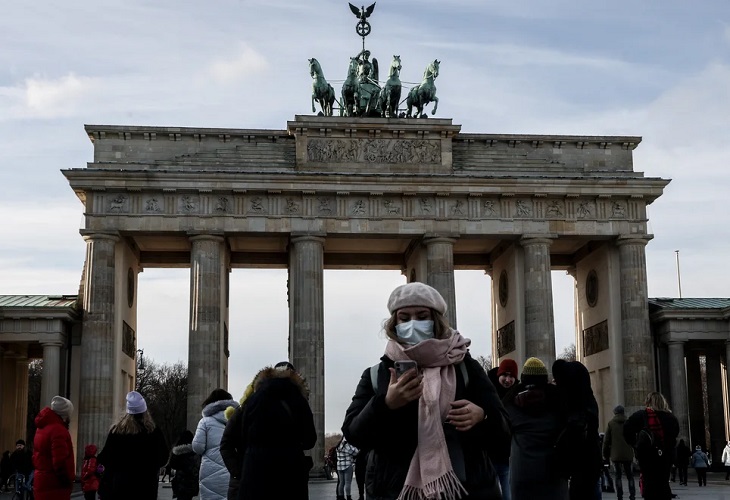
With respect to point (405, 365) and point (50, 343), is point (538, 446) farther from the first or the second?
point (50, 343)

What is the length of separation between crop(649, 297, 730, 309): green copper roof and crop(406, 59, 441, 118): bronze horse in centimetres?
1254

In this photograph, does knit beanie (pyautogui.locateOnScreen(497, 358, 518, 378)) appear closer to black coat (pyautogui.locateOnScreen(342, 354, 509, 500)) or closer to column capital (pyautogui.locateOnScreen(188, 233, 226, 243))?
black coat (pyautogui.locateOnScreen(342, 354, 509, 500))

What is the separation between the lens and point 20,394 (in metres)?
47.3

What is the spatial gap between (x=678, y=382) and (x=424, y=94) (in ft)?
51.2

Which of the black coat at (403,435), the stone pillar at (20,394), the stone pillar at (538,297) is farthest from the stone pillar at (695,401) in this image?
the black coat at (403,435)

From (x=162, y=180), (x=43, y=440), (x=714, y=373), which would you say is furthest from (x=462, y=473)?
(x=714, y=373)

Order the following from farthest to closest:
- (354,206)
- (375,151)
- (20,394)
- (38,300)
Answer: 1. (20,394)
2. (38,300)
3. (375,151)
4. (354,206)

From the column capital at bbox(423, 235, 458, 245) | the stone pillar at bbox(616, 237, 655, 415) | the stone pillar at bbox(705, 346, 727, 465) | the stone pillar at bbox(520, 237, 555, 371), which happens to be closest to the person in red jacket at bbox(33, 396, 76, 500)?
the column capital at bbox(423, 235, 458, 245)

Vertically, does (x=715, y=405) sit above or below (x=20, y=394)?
below

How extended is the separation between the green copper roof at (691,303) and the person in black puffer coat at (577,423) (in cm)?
3560

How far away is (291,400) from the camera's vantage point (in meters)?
8.72

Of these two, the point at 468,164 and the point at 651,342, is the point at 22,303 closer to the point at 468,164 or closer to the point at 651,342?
the point at 468,164

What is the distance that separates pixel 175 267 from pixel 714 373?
24265 millimetres

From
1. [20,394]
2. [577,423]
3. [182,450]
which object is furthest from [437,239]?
[577,423]
